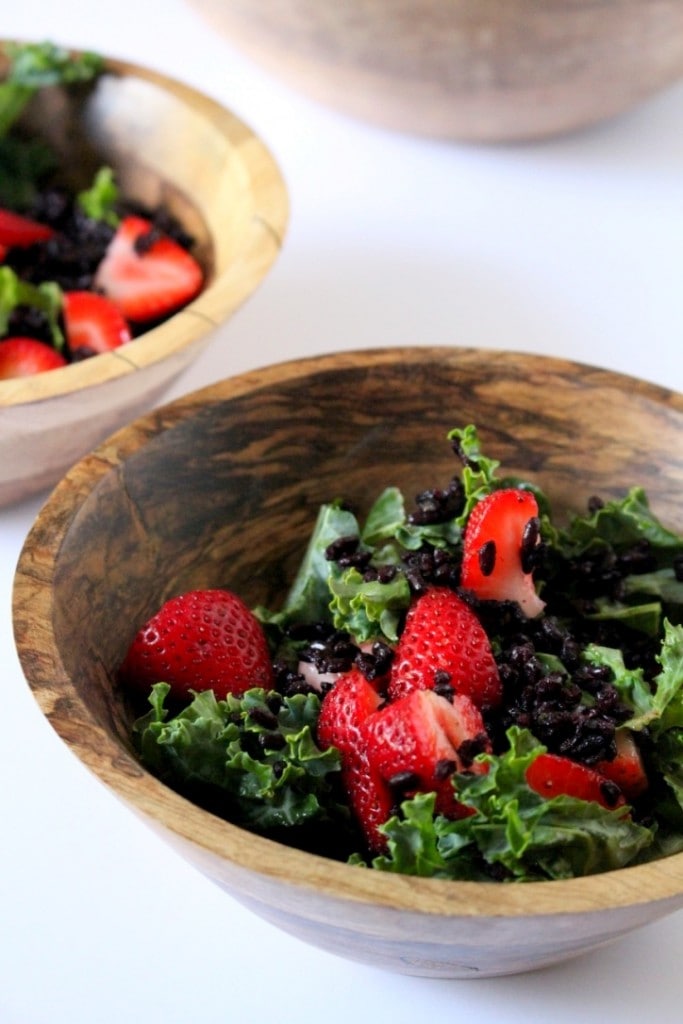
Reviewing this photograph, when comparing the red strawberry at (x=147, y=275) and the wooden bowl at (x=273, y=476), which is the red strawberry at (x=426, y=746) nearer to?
the wooden bowl at (x=273, y=476)

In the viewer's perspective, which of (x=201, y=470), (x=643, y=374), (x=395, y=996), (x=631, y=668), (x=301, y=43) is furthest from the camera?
(x=301, y=43)

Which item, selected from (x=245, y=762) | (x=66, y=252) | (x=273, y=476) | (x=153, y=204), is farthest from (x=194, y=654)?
(x=153, y=204)

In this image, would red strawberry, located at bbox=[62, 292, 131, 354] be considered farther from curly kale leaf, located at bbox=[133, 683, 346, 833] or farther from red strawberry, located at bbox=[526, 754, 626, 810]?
red strawberry, located at bbox=[526, 754, 626, 810]

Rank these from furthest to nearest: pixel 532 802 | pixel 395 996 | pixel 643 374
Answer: pixel 643 374 → pixel 395 996 → pixel 532 802

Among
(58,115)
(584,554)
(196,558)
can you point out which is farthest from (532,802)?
(58,115)

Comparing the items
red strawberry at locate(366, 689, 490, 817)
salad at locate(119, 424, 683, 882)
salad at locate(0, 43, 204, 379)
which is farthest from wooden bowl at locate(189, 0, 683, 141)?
red strawberry at locate(366, 689, 490, 817)

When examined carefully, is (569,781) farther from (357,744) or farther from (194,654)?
(194,654)

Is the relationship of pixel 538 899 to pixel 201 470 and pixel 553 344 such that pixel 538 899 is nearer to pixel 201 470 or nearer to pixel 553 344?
pixel 201 470
